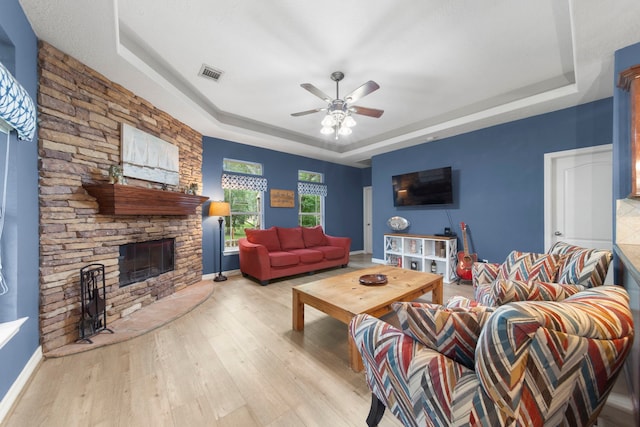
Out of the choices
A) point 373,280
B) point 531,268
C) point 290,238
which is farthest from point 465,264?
point 290,238

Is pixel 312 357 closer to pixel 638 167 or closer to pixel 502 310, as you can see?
pixel 502 310

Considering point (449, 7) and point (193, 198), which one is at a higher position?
point (449, 7)

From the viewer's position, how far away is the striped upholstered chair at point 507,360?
0.68 meters

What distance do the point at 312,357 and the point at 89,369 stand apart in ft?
5.58

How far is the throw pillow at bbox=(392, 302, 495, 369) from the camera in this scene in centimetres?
85

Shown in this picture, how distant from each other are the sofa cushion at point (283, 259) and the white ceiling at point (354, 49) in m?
2.38

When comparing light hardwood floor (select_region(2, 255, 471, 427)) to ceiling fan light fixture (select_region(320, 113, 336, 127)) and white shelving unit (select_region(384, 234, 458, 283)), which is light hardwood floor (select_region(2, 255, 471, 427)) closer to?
ceiling fan light fixture (select_region(320, 113, 336, 127))

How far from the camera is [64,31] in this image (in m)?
1.93

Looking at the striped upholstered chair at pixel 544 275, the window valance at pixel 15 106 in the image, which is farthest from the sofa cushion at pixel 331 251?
the window valance at pixel 15 106

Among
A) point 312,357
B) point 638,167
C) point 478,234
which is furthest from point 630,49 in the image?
point 312,357

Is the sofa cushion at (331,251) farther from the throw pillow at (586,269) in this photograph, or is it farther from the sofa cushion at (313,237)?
the throw pillow at (586,269)

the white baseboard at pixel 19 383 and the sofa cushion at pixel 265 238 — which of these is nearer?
the white baseboard at pixel 19 383

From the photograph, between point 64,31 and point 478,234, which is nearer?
point 64,31

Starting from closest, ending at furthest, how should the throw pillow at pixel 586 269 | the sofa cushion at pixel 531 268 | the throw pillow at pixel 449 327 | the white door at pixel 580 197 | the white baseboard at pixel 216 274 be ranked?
the throw pillow at pixel 449 327, the throw pillow at pixel 586 269, the sofa cushion at pixel 531 268, the white door at pixel 580 197, the white baseboard at pixel 216 274
